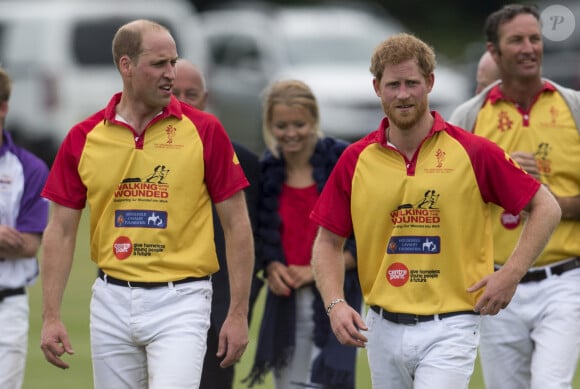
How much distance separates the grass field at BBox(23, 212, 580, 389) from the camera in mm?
10953

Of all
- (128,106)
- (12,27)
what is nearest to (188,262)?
(128,106)

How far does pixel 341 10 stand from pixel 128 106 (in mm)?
19170

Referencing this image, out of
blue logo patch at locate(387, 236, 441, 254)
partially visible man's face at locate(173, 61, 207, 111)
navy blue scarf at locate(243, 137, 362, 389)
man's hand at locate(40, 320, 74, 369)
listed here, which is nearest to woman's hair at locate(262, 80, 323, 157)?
navy blue scarf at locate(243, 137, 362, 389)

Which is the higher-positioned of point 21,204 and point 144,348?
point 21,204

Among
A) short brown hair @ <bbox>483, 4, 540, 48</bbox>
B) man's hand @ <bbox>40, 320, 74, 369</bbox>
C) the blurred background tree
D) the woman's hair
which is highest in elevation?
the blurred background tree

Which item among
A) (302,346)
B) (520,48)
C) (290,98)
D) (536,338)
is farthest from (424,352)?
(290,98)

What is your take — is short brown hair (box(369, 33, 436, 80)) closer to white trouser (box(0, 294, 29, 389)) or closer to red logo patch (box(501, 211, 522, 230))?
red logo patch (box(501, 211, 522, 230))

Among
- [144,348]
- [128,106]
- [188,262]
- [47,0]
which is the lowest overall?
[144,348]

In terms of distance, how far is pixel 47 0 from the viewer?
2577 cm

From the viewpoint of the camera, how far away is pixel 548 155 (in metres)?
7.76

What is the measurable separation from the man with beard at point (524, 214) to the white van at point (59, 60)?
16.1 metres

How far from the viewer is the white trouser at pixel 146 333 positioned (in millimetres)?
6520

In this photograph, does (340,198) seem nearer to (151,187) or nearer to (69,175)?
(151,187)

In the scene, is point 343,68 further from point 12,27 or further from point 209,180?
point 209,180
